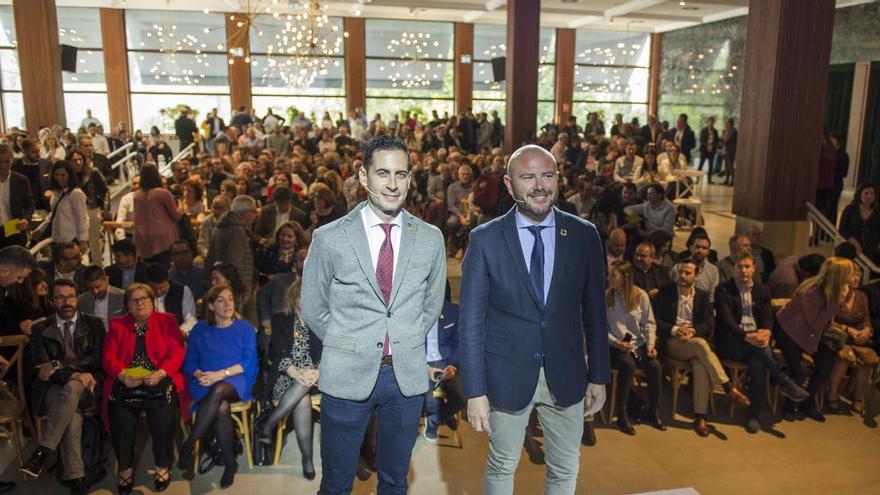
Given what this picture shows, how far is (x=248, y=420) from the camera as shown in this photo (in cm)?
373

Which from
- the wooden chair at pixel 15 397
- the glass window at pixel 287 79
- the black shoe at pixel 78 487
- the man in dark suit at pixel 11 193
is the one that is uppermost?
the glass window at pixel 287 79

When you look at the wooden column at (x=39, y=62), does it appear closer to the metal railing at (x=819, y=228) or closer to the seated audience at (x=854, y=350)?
the metal railing at (x=819, y=228)

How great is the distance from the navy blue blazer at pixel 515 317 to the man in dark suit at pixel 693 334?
215 centimetres

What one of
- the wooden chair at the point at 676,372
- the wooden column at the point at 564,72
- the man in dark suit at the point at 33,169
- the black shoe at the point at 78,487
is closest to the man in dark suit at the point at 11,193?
the man in dark suit at the point at 33,169

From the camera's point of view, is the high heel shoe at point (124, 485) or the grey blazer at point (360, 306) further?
the high heel shoe at point (124, 485)

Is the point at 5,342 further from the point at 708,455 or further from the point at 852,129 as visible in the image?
the point at 852,129

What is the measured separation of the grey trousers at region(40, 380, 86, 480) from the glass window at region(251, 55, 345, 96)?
635 inches

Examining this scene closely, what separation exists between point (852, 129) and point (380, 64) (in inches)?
468

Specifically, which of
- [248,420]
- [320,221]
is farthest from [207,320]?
[320,221]

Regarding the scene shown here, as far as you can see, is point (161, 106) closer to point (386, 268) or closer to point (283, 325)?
point (283, 325)

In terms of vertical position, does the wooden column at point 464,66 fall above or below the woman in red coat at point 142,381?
above

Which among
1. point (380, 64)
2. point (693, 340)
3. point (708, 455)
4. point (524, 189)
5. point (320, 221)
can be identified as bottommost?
point (708, 455)

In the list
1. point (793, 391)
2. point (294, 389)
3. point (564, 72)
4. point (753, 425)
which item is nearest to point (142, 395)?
point (294, 389)

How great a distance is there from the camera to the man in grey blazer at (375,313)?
81.6 inches
